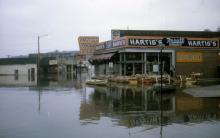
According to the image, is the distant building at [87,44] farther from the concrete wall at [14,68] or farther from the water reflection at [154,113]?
the water reflection at [154,113]

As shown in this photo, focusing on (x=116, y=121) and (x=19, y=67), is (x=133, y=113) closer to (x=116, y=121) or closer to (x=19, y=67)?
(x=116, y=121)

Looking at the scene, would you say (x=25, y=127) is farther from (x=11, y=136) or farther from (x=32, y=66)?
(x=32, y=66)

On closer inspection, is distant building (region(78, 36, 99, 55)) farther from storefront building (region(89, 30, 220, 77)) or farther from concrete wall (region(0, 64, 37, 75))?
concrete wall (region(0, 64, 37, 75))

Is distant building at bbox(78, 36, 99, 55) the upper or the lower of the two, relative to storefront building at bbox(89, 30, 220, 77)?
upper

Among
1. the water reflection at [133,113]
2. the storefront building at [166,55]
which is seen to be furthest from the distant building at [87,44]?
the water reflection at [133,113]

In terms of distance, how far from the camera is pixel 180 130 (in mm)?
13797

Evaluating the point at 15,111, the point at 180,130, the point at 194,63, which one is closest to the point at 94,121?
the point at 180,130

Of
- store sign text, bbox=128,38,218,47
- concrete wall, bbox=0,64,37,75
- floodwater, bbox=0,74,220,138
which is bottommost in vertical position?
floodwater, bbox=0,74,220,138

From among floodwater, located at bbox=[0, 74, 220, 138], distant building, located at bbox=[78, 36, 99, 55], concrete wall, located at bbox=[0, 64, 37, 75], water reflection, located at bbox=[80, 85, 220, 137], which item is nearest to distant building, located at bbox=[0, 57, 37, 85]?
concrete wall, located at bbox=[0, 64, 37, 75]

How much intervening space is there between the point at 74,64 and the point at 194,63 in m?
55.6

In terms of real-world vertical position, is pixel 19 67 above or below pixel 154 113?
above

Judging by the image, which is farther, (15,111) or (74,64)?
(74,64)

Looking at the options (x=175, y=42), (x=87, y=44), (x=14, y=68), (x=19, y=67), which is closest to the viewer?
(x=175, y=42)

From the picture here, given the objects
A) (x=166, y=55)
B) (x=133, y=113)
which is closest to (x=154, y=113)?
(x=133, y=113)
